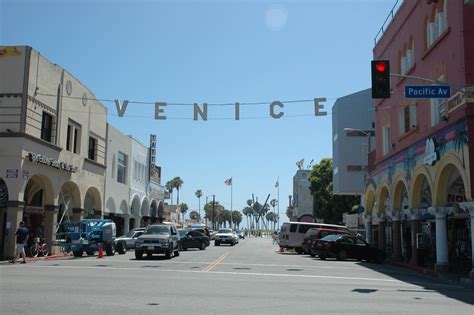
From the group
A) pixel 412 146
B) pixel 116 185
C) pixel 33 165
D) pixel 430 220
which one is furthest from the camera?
pixel 116 185

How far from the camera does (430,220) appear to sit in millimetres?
29875

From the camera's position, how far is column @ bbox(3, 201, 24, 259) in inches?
1010

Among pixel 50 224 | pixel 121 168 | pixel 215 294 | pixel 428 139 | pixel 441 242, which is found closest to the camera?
pixel 215 294

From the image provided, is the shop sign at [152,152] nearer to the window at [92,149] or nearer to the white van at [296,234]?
the window at [92,149]

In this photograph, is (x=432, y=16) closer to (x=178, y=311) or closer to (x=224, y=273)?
(x=224, y=273)

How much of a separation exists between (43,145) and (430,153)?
20184 millimetres

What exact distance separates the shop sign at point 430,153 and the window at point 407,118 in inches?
116

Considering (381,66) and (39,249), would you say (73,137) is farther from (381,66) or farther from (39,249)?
(381,66)

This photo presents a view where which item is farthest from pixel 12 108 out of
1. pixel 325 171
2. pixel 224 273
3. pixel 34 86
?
pixel 325 171

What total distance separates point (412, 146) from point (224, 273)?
12.6 meters

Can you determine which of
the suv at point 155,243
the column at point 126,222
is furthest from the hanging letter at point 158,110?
the column at point 126,222

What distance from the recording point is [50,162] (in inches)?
1152

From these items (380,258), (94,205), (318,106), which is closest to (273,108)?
(318,106)

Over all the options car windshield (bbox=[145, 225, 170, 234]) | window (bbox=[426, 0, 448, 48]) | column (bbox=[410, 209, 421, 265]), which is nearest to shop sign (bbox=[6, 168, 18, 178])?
car windshield (bbox=[145, 225, 170, 234])
